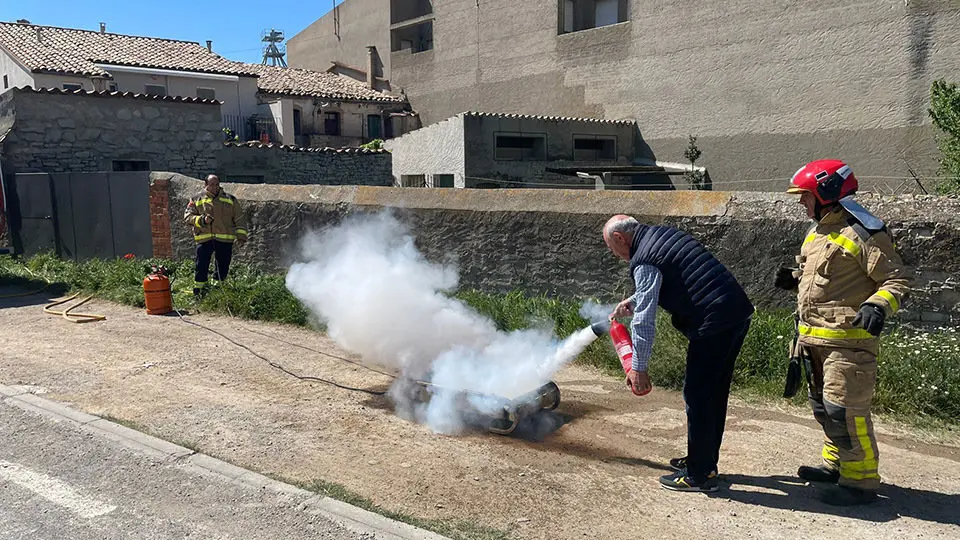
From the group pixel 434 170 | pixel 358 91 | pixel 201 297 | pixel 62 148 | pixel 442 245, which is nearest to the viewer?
pixel 442 245

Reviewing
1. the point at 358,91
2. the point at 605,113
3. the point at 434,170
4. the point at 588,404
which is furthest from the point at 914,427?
the point at 358,91

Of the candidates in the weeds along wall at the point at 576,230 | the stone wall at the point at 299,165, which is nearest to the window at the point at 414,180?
the stone wall at the point at 299,165

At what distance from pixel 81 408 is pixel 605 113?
26.0 m

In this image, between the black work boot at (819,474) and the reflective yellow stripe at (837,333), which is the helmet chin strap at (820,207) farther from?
the black work boot at (819,474)

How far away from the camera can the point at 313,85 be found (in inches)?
1326

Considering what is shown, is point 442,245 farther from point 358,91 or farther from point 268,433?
point 358,91

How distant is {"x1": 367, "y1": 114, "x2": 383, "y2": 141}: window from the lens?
34.3 meters

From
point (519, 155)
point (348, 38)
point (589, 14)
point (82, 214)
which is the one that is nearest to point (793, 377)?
point (82, 214)

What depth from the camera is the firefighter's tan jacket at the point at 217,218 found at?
10.1 meters

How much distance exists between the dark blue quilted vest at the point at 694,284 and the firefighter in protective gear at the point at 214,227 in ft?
25.1

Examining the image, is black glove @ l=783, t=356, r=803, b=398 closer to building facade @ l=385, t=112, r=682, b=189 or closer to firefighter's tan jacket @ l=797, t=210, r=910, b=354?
firefighter's tan jacket @ l=797, t=210, r=910, b=354

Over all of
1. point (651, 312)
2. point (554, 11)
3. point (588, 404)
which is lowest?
point (588, 404)

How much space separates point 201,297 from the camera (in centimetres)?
1020

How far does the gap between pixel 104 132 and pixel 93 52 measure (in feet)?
51.9
